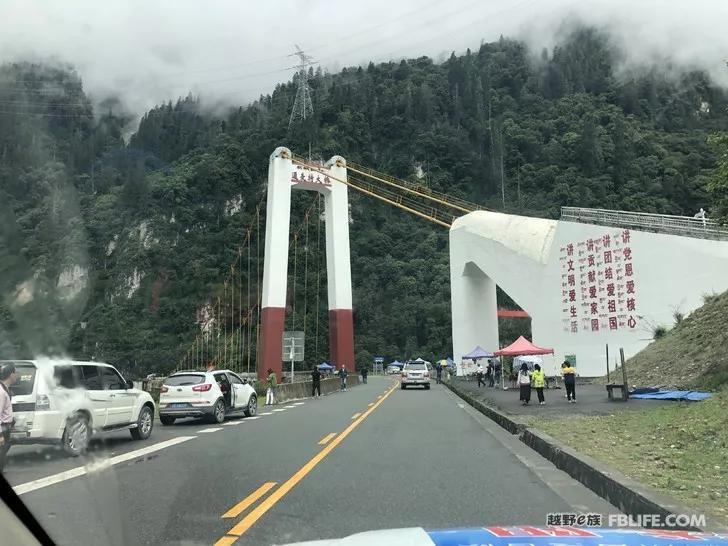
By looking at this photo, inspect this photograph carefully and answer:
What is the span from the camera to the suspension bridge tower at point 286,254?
42938 mm

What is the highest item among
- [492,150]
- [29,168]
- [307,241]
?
[492,150]

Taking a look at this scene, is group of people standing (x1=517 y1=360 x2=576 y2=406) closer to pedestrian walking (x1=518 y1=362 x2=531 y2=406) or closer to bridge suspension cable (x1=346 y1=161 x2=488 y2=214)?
pedestrian walking (x1=518 y1=362 x2=531 y2=406)

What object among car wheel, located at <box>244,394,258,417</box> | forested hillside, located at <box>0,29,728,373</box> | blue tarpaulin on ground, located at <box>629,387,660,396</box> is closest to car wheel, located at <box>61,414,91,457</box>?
forested hillside, located at <box>0,29,728,373</box>

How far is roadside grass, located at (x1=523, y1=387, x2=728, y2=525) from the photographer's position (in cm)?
614

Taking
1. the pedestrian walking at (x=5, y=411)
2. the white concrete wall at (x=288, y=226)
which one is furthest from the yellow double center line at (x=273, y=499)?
the white concrete wall at (x=288, y=226)

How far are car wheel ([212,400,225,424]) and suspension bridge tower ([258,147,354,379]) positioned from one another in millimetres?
25792

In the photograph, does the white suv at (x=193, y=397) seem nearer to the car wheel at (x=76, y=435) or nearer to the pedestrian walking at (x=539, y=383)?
the car wheel at (x=76, y=435)

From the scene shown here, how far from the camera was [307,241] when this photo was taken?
269 feet

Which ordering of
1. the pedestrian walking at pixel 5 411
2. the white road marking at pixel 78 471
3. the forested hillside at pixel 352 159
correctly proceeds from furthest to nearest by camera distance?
1. the white road marking at pixel 78 471
2. the pedestrian walking at pixel 5 411
3. the forested hillside at pixel 352 159

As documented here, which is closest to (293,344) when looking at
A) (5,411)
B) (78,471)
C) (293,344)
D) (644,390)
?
(293,344)

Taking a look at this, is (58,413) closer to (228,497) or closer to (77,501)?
(77,501)

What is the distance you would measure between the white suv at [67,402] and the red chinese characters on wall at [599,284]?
23961mm

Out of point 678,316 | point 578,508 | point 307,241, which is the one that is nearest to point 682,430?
point 578,508

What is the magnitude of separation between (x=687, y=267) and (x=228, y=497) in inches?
1006
